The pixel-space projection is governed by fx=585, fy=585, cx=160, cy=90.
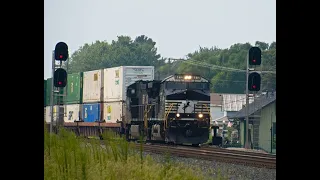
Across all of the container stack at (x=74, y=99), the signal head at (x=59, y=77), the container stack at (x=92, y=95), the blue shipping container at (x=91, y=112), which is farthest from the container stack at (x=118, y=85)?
the signal head at (x=59, y=77)

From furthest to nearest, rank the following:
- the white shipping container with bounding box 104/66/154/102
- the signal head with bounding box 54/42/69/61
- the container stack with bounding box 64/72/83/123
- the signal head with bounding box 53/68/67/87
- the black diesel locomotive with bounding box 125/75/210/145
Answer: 1. the container stack with bounding box 64/72/83/123
2. the white shipping container with bounding box 104/66/154/102
3. the black diesel locomotive with bounding box 125/75/210/145
4. the signal head with bounding box 53/68/67/87
5. the signal head with bounding box 54/42/69/61

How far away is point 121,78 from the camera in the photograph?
2434 centimetres

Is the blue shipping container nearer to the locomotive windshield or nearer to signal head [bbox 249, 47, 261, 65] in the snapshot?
the locomotive windshield

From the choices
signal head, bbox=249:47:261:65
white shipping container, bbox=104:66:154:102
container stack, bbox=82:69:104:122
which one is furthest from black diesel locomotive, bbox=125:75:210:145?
signal head, bbox=249:47:261:65

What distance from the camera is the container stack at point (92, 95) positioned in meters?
26.4

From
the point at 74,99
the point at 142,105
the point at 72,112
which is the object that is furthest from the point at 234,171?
the point at 74,99

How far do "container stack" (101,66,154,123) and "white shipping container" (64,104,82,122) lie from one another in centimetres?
230

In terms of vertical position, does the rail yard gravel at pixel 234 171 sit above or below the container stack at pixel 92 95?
below

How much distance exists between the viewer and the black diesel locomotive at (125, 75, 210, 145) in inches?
746

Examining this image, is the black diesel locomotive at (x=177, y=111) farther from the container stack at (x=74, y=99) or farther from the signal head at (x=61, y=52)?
the signal head at (x=61, y=52)

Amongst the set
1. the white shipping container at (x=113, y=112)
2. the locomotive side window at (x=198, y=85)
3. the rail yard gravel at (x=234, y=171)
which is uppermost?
the locomotive side window at (x=198, y=85)

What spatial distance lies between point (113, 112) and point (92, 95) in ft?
9.56
